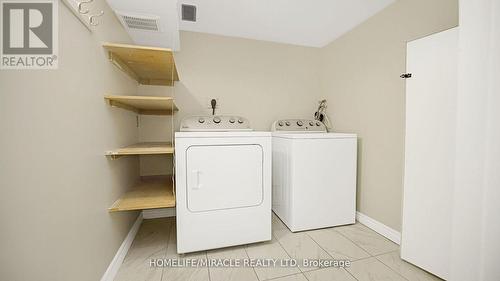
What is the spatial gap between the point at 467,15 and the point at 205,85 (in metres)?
A: 2.26

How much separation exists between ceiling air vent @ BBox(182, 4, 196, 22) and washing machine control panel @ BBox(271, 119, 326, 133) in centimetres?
150

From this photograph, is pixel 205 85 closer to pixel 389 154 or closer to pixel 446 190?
pixel 389 154

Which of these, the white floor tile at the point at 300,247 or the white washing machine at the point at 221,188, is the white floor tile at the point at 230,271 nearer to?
the white washing machine at the point at 221,188

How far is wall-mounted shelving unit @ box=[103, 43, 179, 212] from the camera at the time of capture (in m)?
1.42

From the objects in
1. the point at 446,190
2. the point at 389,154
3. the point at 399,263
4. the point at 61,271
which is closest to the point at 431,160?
the point at 446,190

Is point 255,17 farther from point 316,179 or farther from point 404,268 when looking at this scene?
point 404,268

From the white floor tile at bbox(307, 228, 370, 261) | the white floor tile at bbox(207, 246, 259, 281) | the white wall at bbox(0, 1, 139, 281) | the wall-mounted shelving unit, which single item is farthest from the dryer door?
the white floor tile at bbox(307, 228, 370, 261)

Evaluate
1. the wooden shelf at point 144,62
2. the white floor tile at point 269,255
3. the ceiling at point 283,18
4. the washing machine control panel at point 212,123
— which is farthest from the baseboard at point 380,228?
the wooden shelf at point 144,62

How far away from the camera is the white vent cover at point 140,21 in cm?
160

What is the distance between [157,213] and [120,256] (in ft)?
3.05

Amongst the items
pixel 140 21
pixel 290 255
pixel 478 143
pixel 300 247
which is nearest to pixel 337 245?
pixel 300 247

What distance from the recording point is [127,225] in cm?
181

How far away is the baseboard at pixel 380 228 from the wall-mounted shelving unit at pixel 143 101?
196cm

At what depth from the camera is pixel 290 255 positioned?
5.59 ft
